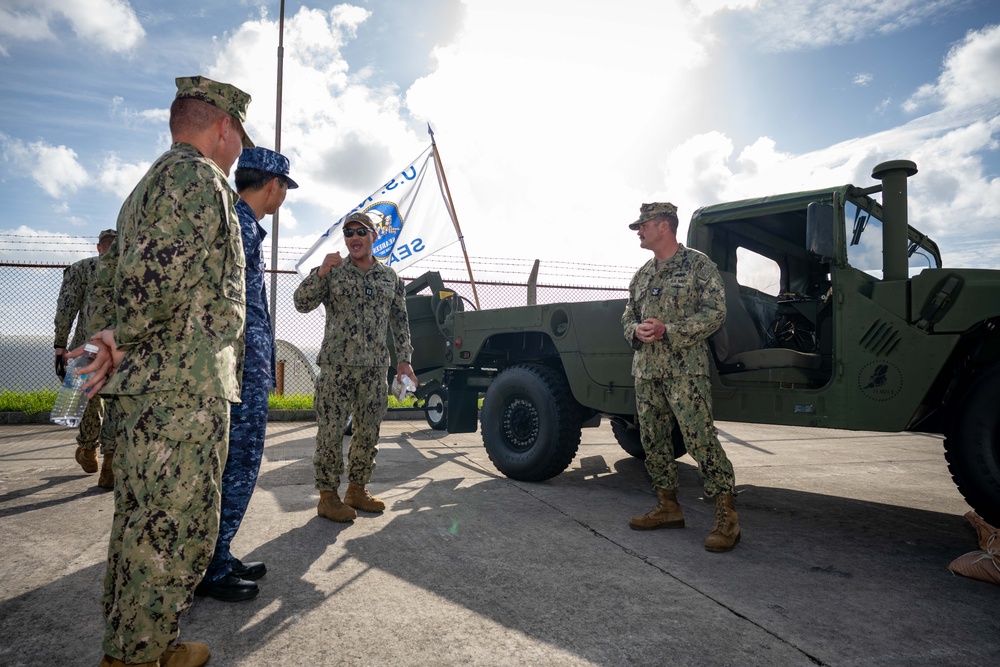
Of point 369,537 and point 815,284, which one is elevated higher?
point 815,284

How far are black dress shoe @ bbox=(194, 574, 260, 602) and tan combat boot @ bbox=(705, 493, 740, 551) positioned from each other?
2.06 m

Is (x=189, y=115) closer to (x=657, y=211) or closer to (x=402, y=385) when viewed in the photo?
(x=402, y=385)

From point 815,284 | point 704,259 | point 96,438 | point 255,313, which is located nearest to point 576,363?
point 704,259

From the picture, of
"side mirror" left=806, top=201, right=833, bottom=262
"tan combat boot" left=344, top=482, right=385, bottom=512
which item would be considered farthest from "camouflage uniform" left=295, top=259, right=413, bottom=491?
"side mirror" left=806, top=201, right=833, bottom=262

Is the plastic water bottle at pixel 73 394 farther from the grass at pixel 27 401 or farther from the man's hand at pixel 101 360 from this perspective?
the grass at pixel 27 401

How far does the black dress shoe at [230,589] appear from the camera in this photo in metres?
2.24

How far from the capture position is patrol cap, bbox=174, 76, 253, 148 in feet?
6.02

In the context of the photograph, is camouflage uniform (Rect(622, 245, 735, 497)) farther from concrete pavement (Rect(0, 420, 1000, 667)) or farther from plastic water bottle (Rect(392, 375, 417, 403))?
plastic water bottle (Rect(392, 375, 417, 403))

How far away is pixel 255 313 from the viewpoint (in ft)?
7.79

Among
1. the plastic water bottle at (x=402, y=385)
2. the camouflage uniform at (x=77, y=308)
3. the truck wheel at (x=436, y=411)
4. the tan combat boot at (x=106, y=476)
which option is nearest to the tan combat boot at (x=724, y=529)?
the plastic water bottle at (x=402, y=385)

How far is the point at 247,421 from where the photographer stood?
7.69 feet

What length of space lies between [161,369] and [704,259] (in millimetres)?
2694

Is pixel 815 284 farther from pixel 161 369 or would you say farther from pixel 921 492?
pixel 161 369

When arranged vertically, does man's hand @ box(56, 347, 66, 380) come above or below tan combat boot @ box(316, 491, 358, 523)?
above
